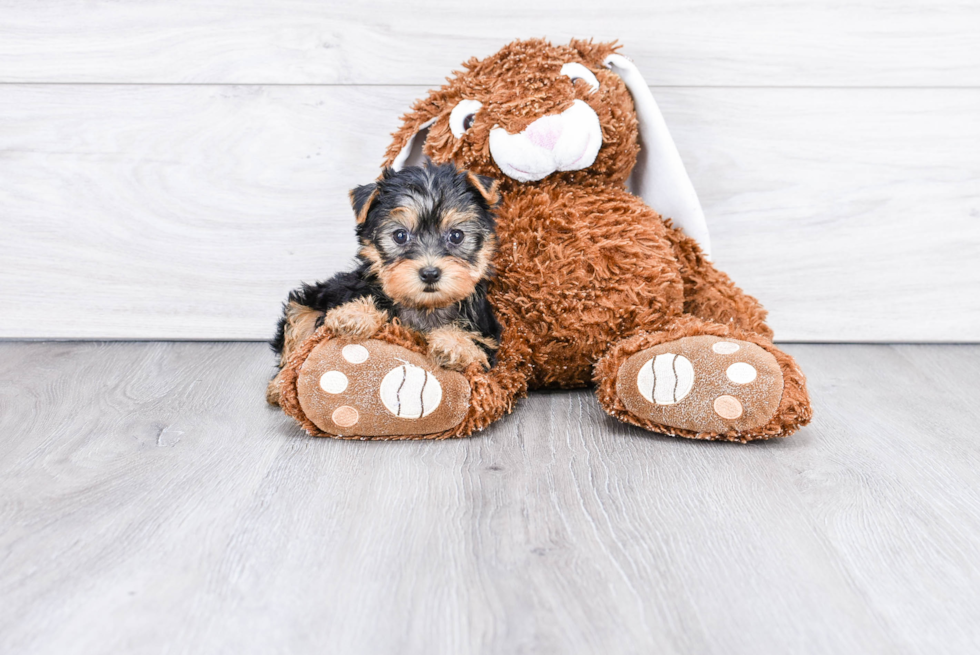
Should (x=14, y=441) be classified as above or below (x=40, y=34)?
below

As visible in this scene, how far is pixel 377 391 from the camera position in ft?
5.31

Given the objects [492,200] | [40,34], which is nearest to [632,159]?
[492,200]

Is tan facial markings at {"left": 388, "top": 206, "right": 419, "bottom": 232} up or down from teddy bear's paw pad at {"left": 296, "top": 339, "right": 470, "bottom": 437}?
up

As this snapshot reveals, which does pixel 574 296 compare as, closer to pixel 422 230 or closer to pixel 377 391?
pixel 422 230

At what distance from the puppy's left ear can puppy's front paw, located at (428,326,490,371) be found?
31cm

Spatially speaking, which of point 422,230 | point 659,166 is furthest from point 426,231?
point 659,166

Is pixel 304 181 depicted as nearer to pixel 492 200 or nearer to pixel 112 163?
pixel 112 163

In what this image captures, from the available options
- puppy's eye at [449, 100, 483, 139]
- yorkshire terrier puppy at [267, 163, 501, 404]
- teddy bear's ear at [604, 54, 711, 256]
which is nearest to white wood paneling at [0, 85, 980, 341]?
teddy bear's ear at [604, 54, 711, 256]

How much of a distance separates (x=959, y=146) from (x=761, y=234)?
2.14 ft

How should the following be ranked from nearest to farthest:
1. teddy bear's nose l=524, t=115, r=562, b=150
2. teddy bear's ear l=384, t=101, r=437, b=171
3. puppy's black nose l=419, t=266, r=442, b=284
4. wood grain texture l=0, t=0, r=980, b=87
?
puppy's black nose l=419, t=266, r=442, b=284 → teddy bear's nose l=524, t=115, r=562, b=150 → teddy bear's ear l=384, t=101, r=437, b=171 → wood grain texture l=0, t=0, r=980, b=87

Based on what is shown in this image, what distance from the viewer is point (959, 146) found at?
7.99 ft

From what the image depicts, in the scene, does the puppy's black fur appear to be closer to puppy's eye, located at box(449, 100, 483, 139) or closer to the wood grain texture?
puppy's eye, located at box(449, 100, 483, 139)

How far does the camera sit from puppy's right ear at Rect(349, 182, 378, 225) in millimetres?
1645

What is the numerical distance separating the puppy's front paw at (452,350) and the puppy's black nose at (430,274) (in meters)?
0.16
